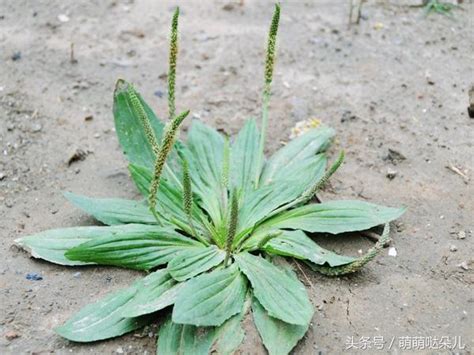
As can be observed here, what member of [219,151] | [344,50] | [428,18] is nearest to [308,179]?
[219,151]

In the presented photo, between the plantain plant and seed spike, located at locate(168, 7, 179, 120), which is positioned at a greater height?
seed spike, located at locate(168, 7, 179, 120)

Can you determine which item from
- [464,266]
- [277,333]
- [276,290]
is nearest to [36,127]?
[276,290]

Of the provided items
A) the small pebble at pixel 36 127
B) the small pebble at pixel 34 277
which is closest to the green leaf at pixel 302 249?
the small pebble at pixel 34 277

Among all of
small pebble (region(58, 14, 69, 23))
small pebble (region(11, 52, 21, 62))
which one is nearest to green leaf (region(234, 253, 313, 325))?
small pebble (region(11, 52, 21, 62))

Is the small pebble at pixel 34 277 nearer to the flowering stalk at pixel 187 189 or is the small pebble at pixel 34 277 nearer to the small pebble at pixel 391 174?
the flowering stalk at pixel 187 189

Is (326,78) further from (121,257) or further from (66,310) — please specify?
(66,310)

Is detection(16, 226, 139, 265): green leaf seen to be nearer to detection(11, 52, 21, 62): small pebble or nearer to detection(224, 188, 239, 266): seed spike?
detection(224, 188, 239, 266): seed spike
